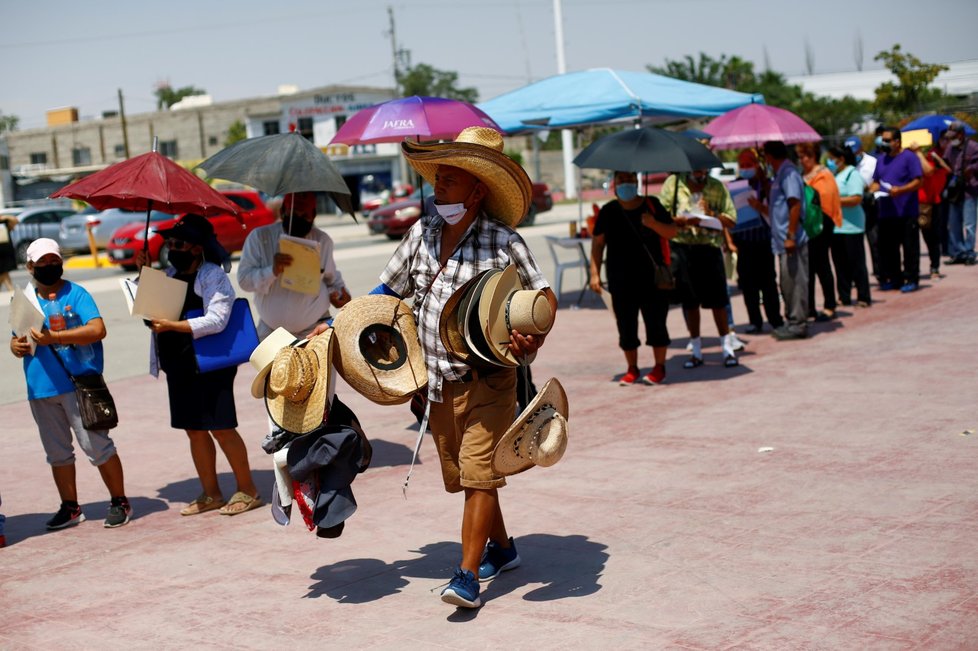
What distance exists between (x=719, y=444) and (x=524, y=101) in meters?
8.59

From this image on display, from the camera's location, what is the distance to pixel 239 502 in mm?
7004

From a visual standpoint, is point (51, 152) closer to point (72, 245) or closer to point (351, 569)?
point (72, 245)

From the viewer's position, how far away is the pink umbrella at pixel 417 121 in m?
9.63

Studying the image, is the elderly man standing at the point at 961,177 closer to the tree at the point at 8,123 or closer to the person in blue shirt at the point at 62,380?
the person in blue shirt at the point at 62,380

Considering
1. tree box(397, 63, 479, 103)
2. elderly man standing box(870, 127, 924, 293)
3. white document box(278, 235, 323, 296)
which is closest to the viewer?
white document box(278, 235, 323, 296)

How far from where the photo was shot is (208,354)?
22.5 ft

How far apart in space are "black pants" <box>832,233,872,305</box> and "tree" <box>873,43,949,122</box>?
39054 mm

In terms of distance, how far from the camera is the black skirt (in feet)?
22.7

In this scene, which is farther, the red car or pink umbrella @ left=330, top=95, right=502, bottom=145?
the red car

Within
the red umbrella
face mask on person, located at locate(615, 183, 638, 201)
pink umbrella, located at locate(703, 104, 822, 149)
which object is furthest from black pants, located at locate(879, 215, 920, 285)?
the red umbrella

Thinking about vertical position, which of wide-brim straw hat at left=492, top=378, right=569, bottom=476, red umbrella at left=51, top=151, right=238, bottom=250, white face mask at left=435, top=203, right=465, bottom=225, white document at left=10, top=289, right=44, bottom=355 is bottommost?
wide-brim straw hat at left=492, top=378, right=569, bottom=476

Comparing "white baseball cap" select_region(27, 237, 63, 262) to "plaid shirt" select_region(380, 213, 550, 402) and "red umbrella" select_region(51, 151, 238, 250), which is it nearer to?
"red umbrella" select_region(51, 151, 238, 250)

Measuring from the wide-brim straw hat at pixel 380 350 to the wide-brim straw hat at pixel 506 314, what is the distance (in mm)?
478

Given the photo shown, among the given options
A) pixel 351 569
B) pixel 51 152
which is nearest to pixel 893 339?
pixel 351 569
